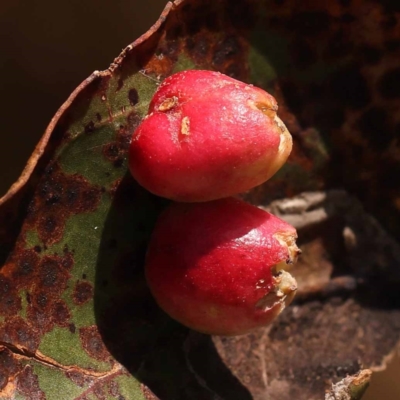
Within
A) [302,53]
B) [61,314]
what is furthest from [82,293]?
[302,53]

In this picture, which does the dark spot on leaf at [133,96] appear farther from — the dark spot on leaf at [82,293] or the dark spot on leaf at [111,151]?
the dark spot on leaf at [82,293]

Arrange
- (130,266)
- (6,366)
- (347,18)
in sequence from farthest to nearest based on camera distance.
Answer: (347,18)
(130,266)
(6,366)

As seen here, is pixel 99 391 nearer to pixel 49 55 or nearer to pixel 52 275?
pixel 52 275

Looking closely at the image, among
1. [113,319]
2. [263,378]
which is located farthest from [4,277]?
[263,378]

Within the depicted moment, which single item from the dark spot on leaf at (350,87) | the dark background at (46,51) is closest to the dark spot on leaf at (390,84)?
the dark spot on leaf at (350,87)

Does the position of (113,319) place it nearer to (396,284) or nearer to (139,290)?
(139,290)
